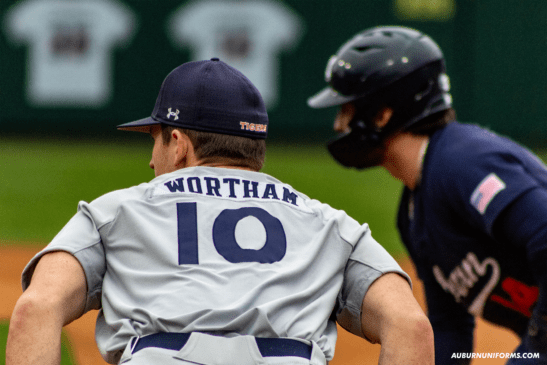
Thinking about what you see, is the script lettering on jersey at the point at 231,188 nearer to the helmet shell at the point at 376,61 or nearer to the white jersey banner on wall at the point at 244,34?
the helmet shell at the point at 376,61

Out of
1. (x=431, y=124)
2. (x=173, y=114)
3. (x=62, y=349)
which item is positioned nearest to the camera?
(x=173, y=114)

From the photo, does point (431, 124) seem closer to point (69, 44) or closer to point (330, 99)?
point (330, 99)

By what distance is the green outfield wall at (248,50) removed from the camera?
1522cm

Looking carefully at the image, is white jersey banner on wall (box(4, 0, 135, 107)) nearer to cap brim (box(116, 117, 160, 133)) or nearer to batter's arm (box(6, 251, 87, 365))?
cap brim (box(116, 117, 160, 133))

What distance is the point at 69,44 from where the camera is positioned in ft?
50.6

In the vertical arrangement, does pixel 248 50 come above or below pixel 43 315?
below

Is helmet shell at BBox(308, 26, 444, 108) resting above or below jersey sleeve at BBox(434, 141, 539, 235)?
above

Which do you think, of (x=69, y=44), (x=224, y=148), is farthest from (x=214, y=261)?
(x=69, y=44)

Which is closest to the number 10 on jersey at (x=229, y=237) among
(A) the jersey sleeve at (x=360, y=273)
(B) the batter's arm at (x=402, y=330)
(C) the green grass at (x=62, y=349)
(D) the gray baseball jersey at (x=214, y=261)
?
(D) the gray baseball jersey at (x=214, y=261)

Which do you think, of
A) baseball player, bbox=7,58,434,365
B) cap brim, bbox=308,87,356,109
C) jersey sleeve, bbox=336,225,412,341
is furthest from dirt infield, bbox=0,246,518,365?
baseball player, bbox=7,58,434,365

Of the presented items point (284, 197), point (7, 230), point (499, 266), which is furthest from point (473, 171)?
point (7, 230)

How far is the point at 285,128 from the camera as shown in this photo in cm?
1570

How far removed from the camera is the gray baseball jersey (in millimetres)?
1907

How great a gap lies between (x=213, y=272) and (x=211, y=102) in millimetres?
567
